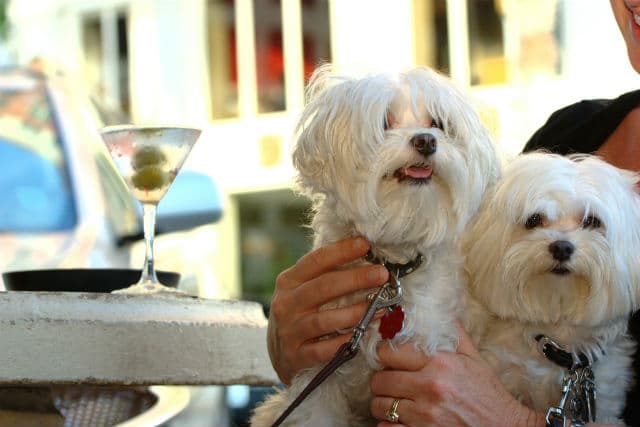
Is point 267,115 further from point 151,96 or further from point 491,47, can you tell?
point 491,47

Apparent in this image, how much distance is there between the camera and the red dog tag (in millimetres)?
1960

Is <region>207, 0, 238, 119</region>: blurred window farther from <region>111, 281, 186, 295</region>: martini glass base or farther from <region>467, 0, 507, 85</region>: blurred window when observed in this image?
<region>111, 281, 186, 295</region>: martini glass base

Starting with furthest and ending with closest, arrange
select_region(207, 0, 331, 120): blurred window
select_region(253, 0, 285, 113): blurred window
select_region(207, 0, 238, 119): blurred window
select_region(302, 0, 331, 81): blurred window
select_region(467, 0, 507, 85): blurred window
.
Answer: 1. select_region(207, 0, 238, 119): blurred window
2. select_region(253, 0, 285, 113): blurred window
3. select_region(207, 0, 331, 120): blurred window
4. select_region(302, 0, 331, 81): blurred window
5. select_region(467, 0, 507, 85): blurred window

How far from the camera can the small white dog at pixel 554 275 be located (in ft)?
6.46

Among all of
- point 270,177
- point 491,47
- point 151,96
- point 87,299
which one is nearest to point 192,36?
point 151,96

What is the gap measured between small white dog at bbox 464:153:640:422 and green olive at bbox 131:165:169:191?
0.70 metres

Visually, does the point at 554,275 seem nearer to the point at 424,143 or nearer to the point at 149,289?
the point at 424,143

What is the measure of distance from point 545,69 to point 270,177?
3.85m

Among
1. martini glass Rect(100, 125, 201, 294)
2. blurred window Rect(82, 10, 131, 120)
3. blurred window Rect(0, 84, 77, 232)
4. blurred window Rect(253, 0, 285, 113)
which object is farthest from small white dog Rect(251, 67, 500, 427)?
blurred window Rect(82, 10, 131, 120)

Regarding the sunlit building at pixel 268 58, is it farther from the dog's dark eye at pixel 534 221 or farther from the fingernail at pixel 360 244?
the fingernail at pixel 360 244

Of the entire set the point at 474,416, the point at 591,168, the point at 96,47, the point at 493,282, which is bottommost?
the point at 474,416

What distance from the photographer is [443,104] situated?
2.00 metres

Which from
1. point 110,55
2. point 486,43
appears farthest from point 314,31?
point 110,55

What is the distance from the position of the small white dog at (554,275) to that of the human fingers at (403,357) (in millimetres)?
141
